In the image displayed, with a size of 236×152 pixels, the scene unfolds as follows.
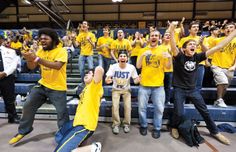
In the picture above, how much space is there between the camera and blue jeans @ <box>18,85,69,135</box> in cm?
295

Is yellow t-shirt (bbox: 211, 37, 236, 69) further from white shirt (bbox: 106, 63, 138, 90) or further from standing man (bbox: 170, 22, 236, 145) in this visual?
white shirt (bbox: 106, 63, 138, 90)

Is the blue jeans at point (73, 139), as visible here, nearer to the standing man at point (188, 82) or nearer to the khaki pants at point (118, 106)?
the khaki pants at point (118, 106)

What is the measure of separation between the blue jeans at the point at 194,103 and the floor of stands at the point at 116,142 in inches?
9.7

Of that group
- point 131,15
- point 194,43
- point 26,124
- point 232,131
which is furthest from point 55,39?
point 131,15

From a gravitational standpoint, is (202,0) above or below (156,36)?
above

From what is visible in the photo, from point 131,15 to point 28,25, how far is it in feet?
22.0

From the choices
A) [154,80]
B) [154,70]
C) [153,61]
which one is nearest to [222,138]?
[154,80]

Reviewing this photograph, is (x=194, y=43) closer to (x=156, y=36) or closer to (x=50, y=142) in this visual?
(x=156, y=36)

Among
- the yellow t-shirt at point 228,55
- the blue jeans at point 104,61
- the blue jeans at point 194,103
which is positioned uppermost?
the yellow t-shirt at point 228,55

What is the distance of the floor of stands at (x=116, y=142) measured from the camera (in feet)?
9.59

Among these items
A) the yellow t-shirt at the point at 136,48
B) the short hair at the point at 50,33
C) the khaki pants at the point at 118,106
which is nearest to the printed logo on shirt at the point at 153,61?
the khaki pants at the point at 118,106

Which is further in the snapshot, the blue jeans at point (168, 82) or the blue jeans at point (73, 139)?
the blue jeans at point (168, 82)

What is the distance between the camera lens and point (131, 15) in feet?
43.9

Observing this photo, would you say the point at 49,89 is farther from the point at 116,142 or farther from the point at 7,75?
the point at 116,142
